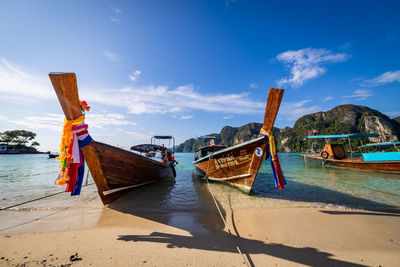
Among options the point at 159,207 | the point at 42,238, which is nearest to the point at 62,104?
the point at 42,238

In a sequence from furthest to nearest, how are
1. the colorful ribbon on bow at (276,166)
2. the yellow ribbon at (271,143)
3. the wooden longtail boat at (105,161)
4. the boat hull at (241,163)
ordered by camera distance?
the boat hull at (241,163) → the yellow ribbon at (271,143) → the colorful ribbon on bow at (276,166) → the wooden longtail boat at (105,161)

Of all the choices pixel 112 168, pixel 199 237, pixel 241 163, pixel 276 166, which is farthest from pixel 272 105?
pixel 112 168

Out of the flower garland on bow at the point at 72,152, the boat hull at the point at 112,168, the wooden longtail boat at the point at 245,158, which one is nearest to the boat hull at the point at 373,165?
the wooden longtail boat at the point at 245,158

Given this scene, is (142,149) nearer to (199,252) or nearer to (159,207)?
(159,207)

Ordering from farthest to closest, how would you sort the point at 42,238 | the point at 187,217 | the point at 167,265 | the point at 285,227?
the point at 187,217
the point at 285,227
the point at 42,238
the point at 167,265

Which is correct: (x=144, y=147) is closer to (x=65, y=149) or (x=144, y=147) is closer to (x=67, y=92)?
(x=65, y=149)

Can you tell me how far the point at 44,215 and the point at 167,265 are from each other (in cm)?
494

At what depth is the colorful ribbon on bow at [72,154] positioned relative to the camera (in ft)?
10.9

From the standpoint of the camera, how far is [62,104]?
3.31 m

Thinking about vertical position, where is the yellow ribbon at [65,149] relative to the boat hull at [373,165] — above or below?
above

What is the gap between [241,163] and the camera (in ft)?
22.0

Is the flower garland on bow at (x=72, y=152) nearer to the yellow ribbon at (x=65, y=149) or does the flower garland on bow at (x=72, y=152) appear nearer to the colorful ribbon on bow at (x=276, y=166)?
the yellow ribbon at (x=65, y=149)

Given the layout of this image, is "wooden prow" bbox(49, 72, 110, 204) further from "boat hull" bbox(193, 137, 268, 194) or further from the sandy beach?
"boat hull" bbox(193, 137, 268, 194)

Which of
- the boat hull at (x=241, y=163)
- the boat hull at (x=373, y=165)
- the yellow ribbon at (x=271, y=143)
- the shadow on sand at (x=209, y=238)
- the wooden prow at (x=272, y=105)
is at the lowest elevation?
the boat hull at (x=373, y=165)
